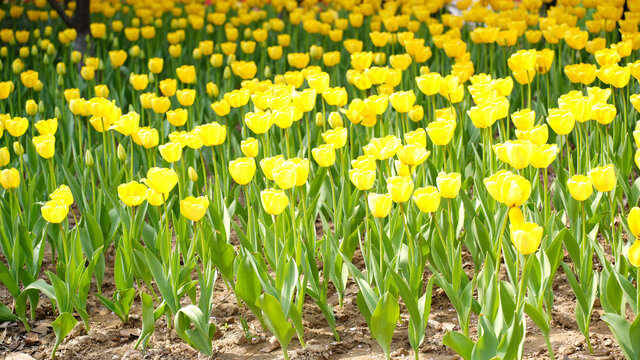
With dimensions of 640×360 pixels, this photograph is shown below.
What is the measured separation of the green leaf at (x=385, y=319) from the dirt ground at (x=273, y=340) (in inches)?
6.6

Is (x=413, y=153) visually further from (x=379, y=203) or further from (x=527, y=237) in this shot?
(x=527, y=237)

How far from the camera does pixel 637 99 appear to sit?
279 cm

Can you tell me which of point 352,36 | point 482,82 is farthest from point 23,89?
point 482,82

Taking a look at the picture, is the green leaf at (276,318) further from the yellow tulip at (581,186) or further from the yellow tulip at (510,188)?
the yellow tulip at (581,186)

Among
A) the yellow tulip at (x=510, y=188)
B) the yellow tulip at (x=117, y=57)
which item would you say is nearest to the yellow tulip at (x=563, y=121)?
the yellow tulip at (x=510, y=188)

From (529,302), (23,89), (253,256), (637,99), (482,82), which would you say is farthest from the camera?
(23,89)

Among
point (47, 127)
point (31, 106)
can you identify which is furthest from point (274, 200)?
point (31, 106)

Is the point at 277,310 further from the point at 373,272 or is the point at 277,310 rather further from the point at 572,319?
the point at 572,319

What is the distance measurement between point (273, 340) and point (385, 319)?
0.47 meters

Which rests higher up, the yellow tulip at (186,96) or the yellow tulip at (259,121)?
the yellow tulip at (259,121)

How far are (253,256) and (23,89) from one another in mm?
3264

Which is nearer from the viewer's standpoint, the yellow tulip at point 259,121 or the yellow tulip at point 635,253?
the yellow tulip at point 635,253

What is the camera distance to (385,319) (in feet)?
7.66

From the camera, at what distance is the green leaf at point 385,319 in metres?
2.30
